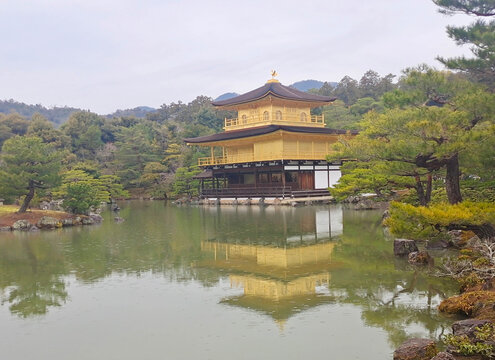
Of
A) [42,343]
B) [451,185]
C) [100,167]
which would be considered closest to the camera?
[42,343]

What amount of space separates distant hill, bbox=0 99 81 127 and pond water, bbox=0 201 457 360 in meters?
134

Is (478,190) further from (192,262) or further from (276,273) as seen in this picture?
(192,262)

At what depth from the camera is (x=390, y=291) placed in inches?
323

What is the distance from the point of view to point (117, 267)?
11.1 meters

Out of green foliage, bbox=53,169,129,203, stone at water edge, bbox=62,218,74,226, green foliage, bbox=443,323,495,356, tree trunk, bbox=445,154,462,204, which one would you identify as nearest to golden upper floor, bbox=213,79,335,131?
green foliage, bbox=53,169,129,203

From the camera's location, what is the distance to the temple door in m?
33.1

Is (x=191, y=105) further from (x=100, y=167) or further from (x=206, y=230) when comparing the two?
(x=206, y=230)

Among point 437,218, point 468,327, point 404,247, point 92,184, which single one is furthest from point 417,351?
point 92,184

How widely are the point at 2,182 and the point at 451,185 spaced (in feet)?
59.5

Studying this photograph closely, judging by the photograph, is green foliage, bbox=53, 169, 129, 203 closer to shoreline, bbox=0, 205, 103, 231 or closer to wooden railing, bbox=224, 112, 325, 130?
shoreline, bbox=0, 205, 103, 231

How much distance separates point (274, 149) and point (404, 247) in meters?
22.9

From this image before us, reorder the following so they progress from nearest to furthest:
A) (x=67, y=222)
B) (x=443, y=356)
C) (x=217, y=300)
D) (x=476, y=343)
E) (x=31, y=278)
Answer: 1. (x=443, y=356)
2. (x=476, y=343)
3. (x=217, y=300)
4. (x=31, y=278)
5. (x=67, y=222)

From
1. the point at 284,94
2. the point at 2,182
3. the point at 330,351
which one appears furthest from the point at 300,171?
the point at 330,351

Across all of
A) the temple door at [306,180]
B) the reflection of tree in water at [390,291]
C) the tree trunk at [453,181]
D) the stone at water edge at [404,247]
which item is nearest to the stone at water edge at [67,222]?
the reflection of tree in water at [390,291]
